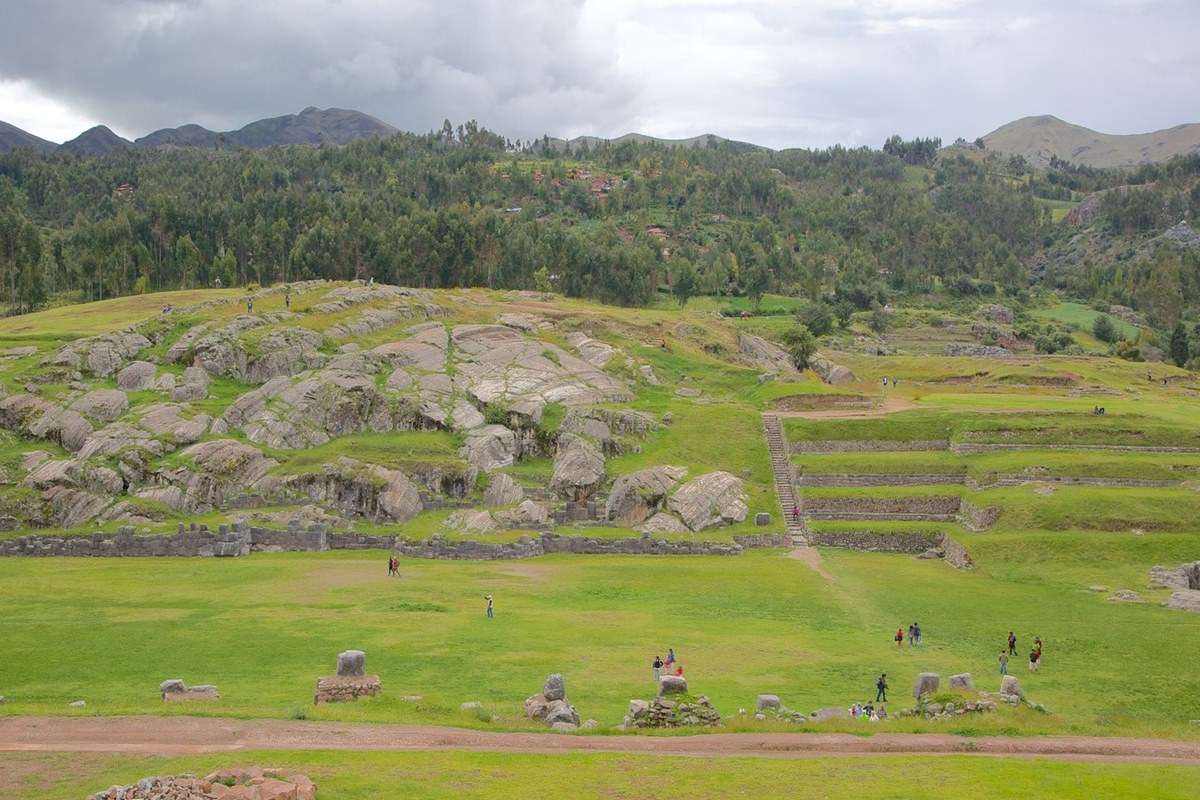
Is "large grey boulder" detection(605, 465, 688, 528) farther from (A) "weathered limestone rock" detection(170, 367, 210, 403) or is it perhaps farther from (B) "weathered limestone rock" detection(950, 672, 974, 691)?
(A) "weathered limestone rock" detection(170, 367, 210, 403)

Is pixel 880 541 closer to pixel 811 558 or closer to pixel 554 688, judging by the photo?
pixel 811 558

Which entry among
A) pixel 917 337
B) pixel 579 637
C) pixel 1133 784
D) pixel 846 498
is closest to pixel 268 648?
pixel 579 637

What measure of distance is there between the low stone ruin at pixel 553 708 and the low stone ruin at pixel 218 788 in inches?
330

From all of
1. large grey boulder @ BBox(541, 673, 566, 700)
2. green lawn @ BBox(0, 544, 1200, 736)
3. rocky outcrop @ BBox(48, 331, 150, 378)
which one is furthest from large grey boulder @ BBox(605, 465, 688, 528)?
rocky outcrop @ BBox(48, 331, 150, 378)

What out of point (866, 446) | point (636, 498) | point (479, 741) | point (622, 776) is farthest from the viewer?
point (866, 446)

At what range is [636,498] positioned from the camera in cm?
6444

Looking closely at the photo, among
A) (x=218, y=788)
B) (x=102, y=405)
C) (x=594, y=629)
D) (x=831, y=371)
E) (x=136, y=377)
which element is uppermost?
(x=831, y=371)

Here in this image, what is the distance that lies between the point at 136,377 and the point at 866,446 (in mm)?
55843

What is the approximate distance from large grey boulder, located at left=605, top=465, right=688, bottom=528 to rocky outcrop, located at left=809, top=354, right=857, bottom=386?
132 feet

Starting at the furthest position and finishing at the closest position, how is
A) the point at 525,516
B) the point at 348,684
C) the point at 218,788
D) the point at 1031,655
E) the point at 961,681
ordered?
1. the point at 525,516
2. the point at 1031,655
3. the point at 961,681
4. the point at 348,684
5. the point at 218,788

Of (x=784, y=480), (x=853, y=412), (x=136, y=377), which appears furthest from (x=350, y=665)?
(x=853, y=412)

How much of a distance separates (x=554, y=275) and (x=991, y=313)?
261ft

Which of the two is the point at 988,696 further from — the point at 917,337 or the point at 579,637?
the point at 917,337

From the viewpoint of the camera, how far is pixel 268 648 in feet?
118
